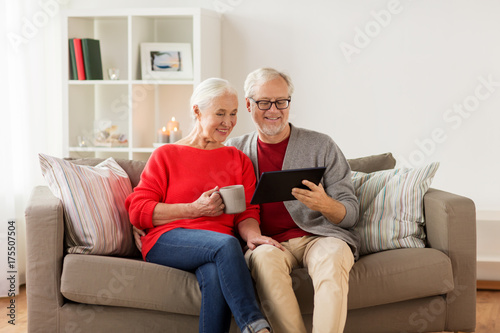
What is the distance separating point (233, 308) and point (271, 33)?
7.43 ft

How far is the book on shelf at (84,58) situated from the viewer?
3650mm

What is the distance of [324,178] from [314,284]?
20.6 inches

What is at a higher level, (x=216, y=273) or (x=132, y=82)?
(x=132, y=82)

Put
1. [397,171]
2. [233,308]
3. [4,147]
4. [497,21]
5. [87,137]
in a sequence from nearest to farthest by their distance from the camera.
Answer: [233,308] < [397,171] < [4,147] < [497,21] < [87,137]

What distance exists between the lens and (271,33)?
12.6 ft

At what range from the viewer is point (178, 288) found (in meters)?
2.17

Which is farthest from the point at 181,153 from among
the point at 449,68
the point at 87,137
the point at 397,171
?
the point at 449,68

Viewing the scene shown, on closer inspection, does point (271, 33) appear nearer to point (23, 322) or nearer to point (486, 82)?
point (486, 82)

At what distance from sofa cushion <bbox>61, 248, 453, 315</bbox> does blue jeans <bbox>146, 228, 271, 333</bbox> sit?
2.5 inches

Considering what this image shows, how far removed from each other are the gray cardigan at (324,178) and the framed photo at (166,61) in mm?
1286

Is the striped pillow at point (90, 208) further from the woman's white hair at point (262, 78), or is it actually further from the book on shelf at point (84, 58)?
the book on shelf at point (84, 58)
